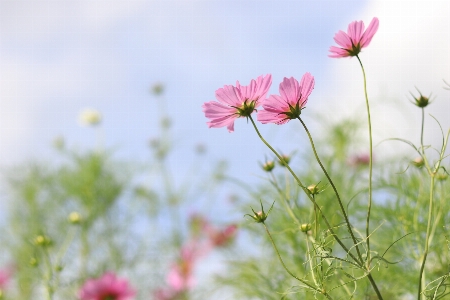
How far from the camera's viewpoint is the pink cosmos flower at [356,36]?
20.3 inches

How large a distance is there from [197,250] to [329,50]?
135 cm

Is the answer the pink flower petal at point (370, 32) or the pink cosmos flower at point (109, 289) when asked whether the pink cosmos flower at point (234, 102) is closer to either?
the pink flower petal at point (370, 32)

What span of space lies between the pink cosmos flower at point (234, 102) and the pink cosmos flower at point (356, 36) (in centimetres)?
10

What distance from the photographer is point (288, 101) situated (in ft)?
1.50

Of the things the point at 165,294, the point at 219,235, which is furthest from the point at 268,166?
the point at 165,294

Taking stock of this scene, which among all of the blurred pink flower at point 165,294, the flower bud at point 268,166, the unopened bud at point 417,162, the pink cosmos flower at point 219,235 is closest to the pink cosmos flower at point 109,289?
the pink cosmos flower at point 219,235

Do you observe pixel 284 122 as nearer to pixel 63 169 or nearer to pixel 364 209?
pixel 364 209

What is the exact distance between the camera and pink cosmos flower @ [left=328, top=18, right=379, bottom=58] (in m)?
0.52

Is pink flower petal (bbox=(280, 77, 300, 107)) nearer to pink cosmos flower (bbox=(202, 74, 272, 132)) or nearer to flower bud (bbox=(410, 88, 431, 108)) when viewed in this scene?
pink cosmos flower (bbox=(202, 74, 272, 132))

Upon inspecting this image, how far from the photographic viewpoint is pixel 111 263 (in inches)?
72.9

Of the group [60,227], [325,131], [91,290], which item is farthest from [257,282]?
[60,227]

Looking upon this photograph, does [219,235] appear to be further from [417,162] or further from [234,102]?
[234,102]

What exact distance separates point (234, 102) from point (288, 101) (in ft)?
0.18

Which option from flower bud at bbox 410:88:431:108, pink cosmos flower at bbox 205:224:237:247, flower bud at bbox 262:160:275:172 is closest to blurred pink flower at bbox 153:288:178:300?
pink cosmos flower at bbox 205:224:237:247
